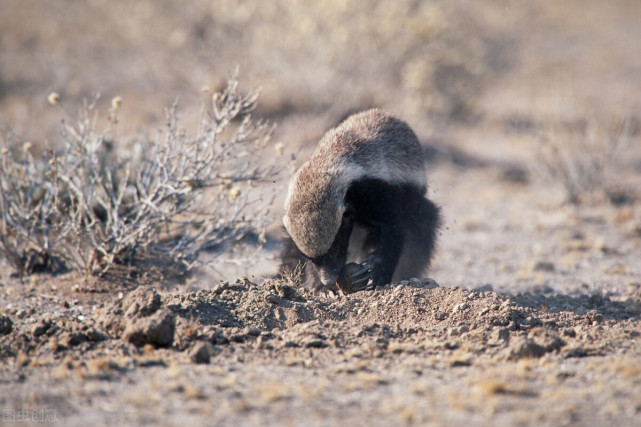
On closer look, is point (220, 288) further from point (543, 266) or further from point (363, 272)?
point (543, 266)

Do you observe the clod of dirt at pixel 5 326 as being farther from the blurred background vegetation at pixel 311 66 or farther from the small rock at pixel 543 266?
the blurred background vegetation at pixel 311 66

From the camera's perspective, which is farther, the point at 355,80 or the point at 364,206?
the point at 355,80

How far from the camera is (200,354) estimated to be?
3.81m

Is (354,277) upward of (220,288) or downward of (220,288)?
upward

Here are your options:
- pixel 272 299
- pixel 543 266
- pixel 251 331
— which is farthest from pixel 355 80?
pixel 251 331

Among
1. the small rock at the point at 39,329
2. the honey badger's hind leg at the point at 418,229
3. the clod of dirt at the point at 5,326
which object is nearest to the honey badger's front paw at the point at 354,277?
the honey badger's hind leg at the point at 418,229

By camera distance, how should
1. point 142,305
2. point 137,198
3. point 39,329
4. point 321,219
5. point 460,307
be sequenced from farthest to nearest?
point 137,198 → point 460,307 → point 321,219 → point 142,305 → point 39,329

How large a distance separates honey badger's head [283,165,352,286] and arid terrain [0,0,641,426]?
36 centimetres

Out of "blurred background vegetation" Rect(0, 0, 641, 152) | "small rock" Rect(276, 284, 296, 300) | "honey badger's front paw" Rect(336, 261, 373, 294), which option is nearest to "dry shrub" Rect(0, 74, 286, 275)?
"small rock" Rect(276, 284, 296, 300)

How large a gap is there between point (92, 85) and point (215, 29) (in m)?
4.40

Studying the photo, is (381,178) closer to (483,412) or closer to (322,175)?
(322,175)

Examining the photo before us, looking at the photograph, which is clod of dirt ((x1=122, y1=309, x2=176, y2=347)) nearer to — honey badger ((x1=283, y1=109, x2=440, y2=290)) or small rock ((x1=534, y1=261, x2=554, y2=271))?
honey badger ((x1=283, y1=109, x2=440, y2=290))

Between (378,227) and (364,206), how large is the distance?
26 cm

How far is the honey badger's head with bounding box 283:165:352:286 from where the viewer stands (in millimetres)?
4652
